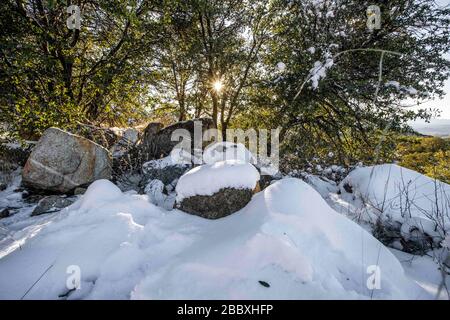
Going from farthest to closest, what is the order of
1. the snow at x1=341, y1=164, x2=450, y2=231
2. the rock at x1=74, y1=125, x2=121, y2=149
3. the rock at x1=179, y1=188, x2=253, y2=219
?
the rock at x1=74, y1=125, x2=121, y2=149
the snow at x1=341, y1=164, x2=450, y2=231
the rock at x1=179, y1=188, x2=253, y2=219

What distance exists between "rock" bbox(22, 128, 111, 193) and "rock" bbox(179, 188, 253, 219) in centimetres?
272

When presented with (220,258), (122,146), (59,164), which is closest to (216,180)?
(220,258)

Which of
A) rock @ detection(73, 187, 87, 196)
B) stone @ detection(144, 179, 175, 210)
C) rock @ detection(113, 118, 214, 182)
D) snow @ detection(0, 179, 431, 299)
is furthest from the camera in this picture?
rock @ detection(113, 118, 214, 182)

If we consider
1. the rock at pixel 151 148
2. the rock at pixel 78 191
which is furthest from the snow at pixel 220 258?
the rock at pixel 151 148

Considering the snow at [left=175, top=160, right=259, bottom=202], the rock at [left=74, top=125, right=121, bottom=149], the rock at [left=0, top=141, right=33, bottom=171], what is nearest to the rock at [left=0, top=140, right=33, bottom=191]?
the rock at [left=0, top=141, right=33, bottom=171]

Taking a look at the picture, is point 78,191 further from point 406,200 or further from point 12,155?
point 406,200

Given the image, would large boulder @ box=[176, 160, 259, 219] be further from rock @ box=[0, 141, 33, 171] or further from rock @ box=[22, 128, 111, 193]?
rock @ box=[0, 141, 33, 171]

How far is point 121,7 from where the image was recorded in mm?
5363

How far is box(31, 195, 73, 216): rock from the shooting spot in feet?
12.1

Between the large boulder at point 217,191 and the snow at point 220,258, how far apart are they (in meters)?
0.32

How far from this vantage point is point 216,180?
3.20m

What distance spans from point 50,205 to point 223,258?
336 cm

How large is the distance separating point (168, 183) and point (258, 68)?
17.4 ft

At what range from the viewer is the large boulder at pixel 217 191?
314cm
